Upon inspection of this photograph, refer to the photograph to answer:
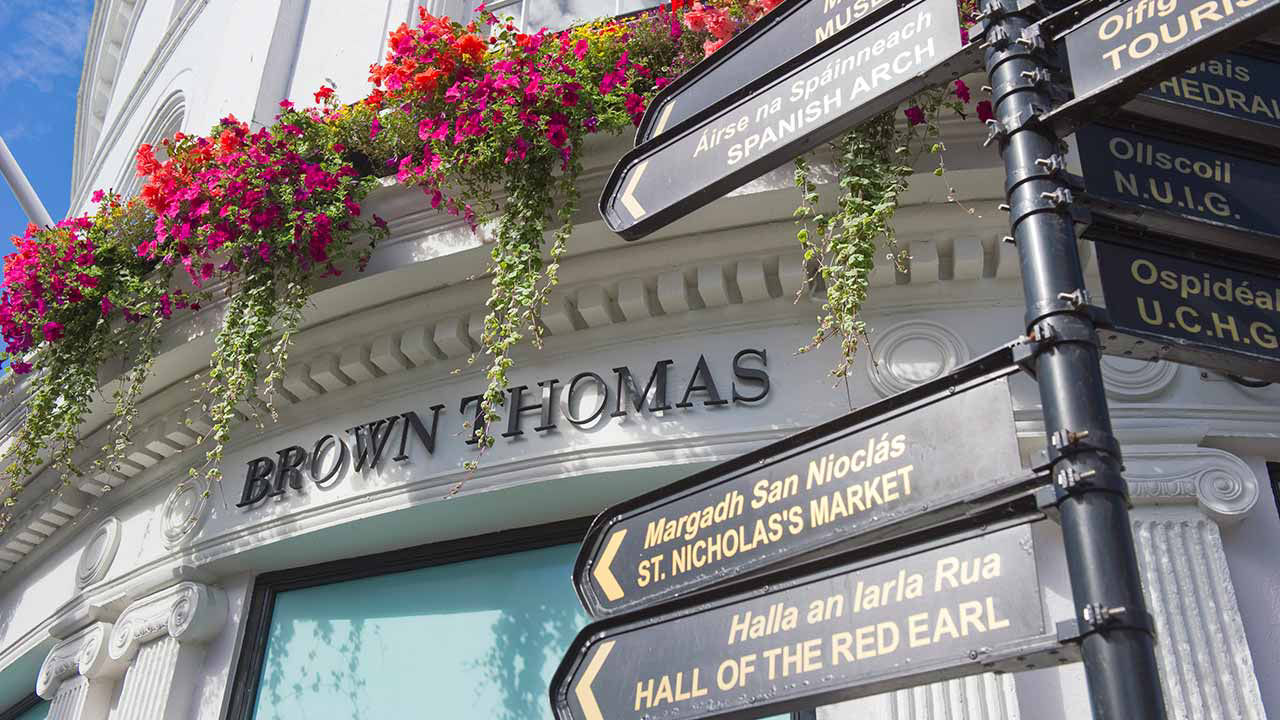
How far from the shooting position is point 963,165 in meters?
4.58

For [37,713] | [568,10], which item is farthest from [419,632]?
[568,10]

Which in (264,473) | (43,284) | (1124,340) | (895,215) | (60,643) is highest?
(43,284)

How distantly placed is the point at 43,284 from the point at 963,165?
4.83 meters

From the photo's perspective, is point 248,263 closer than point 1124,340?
No

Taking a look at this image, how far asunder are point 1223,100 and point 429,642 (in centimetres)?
405

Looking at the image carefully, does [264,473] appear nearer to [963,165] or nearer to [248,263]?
[248,263]

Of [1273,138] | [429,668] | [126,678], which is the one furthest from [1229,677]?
[126,678]

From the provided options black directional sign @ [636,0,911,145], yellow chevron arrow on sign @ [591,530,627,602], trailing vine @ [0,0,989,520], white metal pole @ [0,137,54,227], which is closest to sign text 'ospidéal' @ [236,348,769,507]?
trailing vine @ [0,0,989,520]

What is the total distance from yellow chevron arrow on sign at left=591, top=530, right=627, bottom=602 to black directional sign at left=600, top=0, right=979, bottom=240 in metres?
0.84

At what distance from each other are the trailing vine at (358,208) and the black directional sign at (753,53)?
2.91 ft

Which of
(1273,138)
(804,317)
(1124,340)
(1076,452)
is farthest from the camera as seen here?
(804,317)

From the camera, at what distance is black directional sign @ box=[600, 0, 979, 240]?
254 cm

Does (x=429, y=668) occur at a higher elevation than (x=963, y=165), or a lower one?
lower

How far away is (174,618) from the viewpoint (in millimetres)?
5629
